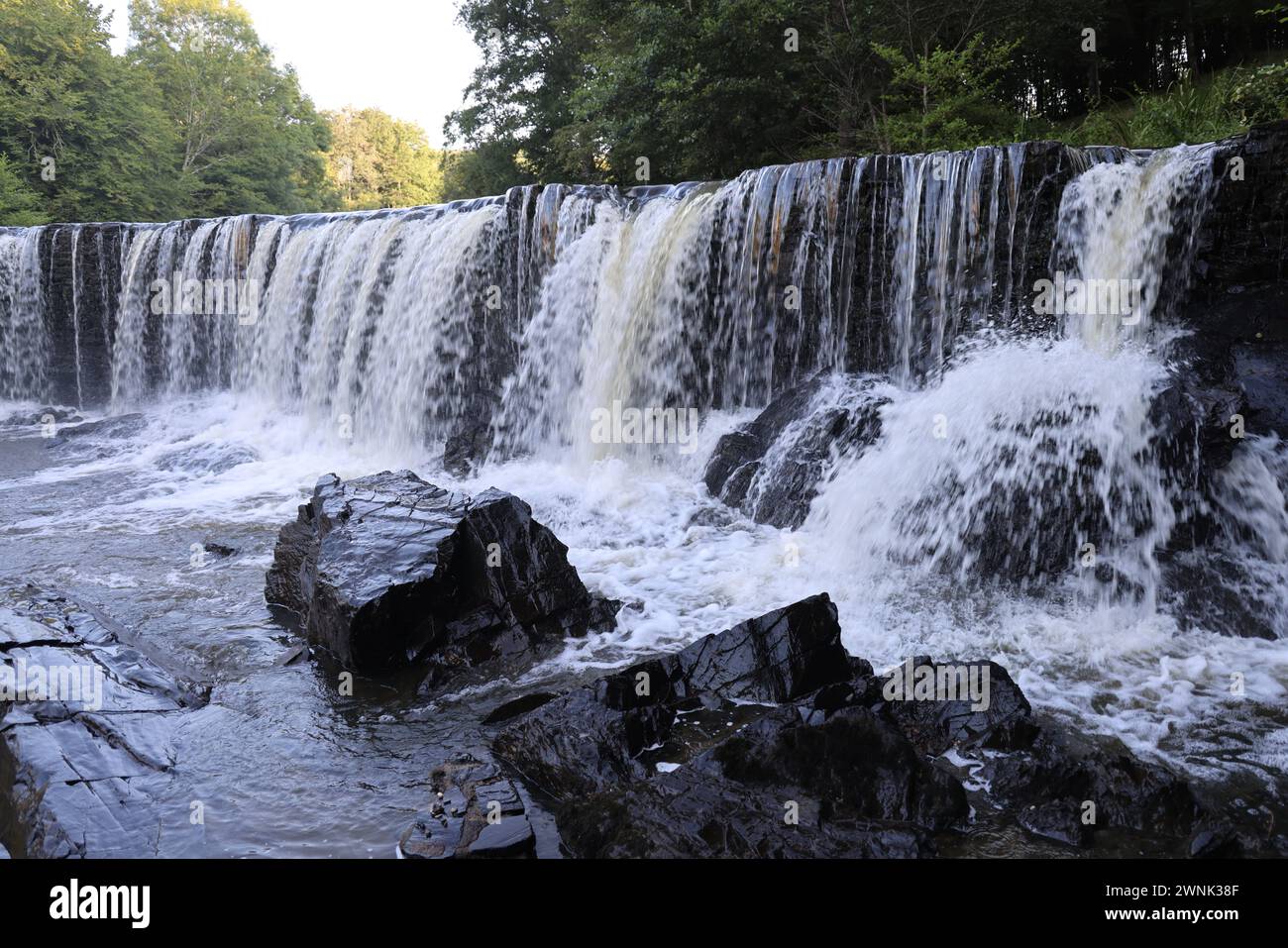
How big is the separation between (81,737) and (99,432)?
12.5 m

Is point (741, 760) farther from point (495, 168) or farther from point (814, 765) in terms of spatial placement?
point (495, 168)

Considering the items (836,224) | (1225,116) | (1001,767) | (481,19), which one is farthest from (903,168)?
(481,19)

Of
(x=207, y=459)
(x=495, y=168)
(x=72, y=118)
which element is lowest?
(x=207, y=459)

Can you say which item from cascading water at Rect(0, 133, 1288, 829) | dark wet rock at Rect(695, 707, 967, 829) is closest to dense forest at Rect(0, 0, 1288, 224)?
cascading water at Rect(0, 133, 1288, 829)

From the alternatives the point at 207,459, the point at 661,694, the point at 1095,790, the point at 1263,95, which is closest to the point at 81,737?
the point at 661,694

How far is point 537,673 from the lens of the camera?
545cm

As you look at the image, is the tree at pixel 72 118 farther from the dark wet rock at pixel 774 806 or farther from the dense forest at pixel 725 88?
the dark wet rock at pixel 774 806

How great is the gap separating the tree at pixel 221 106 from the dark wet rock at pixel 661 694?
30.8 m

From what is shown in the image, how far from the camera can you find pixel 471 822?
144 inches

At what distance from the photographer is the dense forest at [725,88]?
12.7 m

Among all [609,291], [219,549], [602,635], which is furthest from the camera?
[609,291]

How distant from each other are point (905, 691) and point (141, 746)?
3.90 metres

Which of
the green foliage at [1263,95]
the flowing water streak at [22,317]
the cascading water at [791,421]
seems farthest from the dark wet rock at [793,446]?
the flowing water streak at [22,317]

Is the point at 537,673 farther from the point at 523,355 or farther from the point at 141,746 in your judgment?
the point at 523,355
